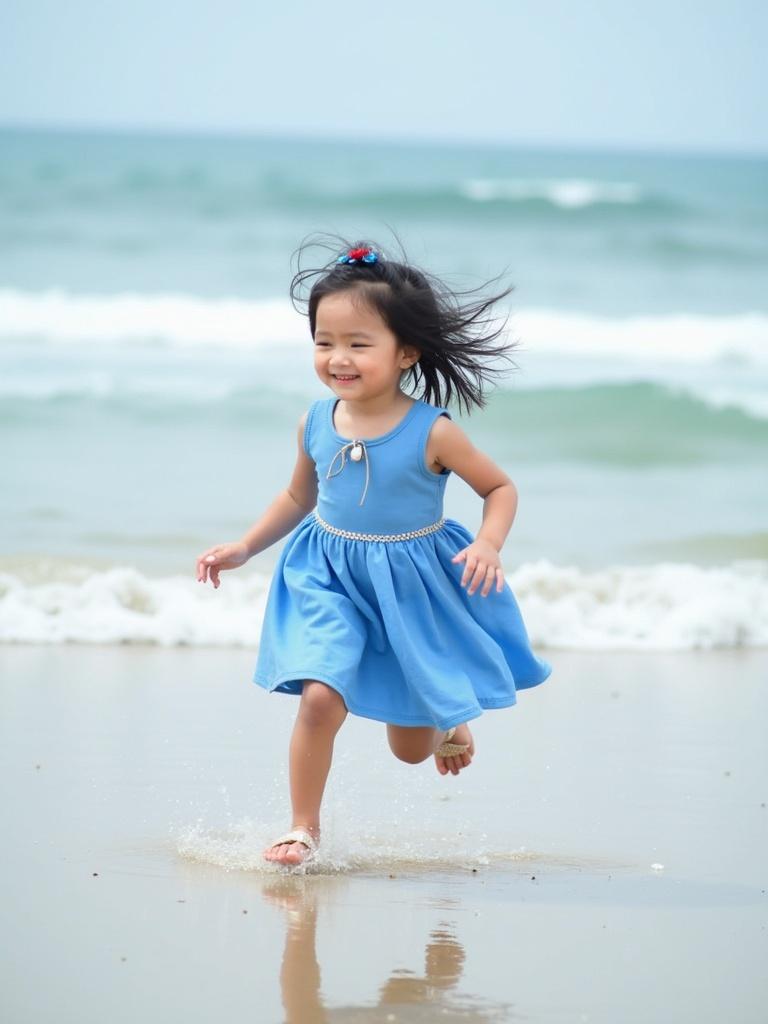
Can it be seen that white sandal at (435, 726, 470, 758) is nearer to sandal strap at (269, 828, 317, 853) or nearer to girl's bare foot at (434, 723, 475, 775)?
girl's bare foot at (434, 723, 475, 775)

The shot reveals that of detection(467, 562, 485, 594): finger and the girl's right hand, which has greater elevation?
the girl's right hand

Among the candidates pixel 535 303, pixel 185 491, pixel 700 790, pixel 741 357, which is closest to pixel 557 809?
pixel 700 790

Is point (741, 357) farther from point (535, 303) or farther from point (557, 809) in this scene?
point (557, 809)

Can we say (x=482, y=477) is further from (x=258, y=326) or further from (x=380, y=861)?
(x=258, y=326)

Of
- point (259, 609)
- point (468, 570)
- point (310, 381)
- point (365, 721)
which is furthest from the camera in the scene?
point (310, 381)

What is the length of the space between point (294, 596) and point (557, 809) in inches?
37.0

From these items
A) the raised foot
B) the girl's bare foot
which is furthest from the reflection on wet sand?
the girl's bare foot

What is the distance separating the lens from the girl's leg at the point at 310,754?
340cm

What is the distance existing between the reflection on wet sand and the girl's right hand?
93 cm

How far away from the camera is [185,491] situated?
9398 millimetres

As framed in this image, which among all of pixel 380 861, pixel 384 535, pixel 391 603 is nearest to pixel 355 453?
pixel 384 535

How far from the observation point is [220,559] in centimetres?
371

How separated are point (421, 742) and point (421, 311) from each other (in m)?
1.00

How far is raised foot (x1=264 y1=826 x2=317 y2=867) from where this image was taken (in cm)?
338
